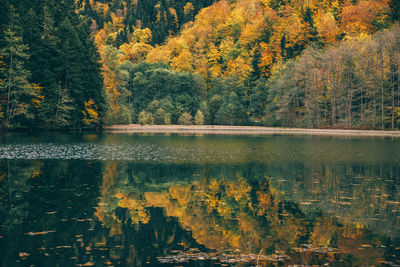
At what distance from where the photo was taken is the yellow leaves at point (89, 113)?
69.8m

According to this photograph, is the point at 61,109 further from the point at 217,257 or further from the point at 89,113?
the point at 217,257

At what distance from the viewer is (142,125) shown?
104 meters

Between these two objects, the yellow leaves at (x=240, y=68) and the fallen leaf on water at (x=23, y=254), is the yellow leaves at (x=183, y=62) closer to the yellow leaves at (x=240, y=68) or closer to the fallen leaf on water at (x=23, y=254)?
the yellow leaves at (x=240, y=68)

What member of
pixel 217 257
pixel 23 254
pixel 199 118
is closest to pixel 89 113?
pixel 199 118

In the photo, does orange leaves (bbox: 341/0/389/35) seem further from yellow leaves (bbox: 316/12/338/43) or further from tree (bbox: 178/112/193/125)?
tree (bbox: 178/112/193/125)

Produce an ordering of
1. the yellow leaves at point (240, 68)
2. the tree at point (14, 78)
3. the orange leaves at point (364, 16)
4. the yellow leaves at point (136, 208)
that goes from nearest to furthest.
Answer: the yellow leaves at point (136, 208) < the tree at point (14, 78) < the orange leaves at point (364, 16) < the yellow leaves at point (240, 68)

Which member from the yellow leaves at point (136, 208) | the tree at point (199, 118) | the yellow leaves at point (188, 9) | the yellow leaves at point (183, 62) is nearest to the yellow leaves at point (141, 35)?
the yellow leaves at point (188, 9)

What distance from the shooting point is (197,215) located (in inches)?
→ 603

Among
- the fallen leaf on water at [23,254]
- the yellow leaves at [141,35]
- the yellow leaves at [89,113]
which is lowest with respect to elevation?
the fallen leaf on water at [23,254]

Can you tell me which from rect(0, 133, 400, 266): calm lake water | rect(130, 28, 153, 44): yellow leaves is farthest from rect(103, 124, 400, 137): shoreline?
rect(130, 28, 153, 44): yellow leaves

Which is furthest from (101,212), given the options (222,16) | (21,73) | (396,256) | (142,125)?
(222,16)

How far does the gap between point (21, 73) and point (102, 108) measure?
1738 centimetres

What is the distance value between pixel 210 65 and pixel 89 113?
225 ft

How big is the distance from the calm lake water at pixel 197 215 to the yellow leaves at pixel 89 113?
4094 cm
